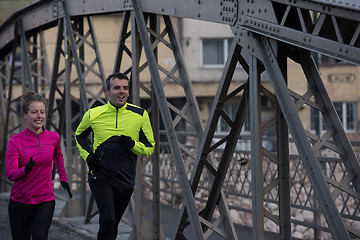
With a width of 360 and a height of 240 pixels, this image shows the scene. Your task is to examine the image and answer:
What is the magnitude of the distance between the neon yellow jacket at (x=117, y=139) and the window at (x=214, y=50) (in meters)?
32.9

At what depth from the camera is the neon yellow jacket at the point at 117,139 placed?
7.33 metres

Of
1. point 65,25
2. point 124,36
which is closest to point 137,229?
point 124,36

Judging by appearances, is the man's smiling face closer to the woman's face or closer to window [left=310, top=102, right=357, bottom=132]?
the woman's face

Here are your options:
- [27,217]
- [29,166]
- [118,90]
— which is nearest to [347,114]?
[118,90]

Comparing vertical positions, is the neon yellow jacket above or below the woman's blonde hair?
below

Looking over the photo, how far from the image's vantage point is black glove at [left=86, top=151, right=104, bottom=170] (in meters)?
7.34

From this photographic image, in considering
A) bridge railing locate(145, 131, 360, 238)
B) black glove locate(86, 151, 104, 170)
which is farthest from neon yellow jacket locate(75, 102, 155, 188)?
bridge railing locate(145, 131, 360, 238)

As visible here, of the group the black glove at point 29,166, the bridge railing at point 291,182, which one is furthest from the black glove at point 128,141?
the bridge railing at point 291,182

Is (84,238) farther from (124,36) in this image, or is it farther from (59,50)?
(59,50)

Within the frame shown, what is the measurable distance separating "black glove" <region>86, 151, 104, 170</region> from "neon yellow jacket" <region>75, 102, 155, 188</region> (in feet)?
0.10

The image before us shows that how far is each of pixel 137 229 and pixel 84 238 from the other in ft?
4.09

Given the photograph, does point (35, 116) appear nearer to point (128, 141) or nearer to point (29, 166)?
point (29, 166)

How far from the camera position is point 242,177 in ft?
44.4

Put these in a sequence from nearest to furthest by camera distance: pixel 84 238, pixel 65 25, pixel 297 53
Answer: pixel 297 53 < pixel 84 238 < pixel 65 25
